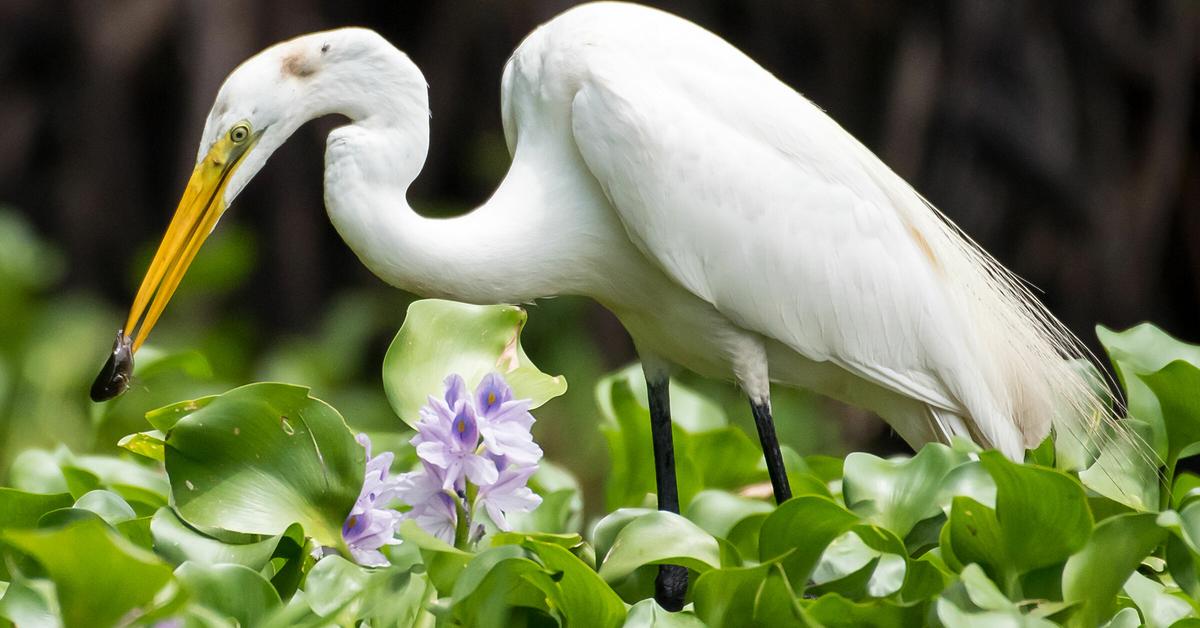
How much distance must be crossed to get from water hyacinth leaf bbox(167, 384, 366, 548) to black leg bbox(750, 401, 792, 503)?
1.70 ft

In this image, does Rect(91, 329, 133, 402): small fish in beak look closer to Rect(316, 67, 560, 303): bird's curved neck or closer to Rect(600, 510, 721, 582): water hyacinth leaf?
Rect(316, 67, 560, 303): bird's curved neck

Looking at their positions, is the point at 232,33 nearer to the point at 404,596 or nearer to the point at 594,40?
the point at 594,40

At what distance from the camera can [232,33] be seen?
306 cm

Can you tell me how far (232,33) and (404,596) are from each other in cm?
237

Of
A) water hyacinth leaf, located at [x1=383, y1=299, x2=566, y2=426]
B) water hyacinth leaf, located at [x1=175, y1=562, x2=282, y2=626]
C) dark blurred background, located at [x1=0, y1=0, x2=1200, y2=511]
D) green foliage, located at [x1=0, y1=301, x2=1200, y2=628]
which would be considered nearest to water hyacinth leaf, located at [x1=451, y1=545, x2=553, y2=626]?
green foliage, located at [x1=0, y1=301, x2=1200, y2=628]

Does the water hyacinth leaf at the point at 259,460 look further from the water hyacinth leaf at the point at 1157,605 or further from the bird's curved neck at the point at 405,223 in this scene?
the water hyacinth leaf at the point at 1157,605

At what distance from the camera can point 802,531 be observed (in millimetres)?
967

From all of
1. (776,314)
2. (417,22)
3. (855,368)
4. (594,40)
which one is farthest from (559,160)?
(417,22)

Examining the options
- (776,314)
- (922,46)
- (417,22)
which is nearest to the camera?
(776,314)

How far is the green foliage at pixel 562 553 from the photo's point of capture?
86cm

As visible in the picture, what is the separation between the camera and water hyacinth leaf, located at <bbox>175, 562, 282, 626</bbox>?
0.88 m

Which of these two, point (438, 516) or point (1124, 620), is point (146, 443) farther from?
point (1124, 620)

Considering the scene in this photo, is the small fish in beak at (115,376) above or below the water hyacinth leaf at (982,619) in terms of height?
below

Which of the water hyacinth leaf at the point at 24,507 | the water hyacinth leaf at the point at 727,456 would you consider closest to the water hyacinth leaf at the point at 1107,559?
the water hyacinth leaf at the point at 727,456
